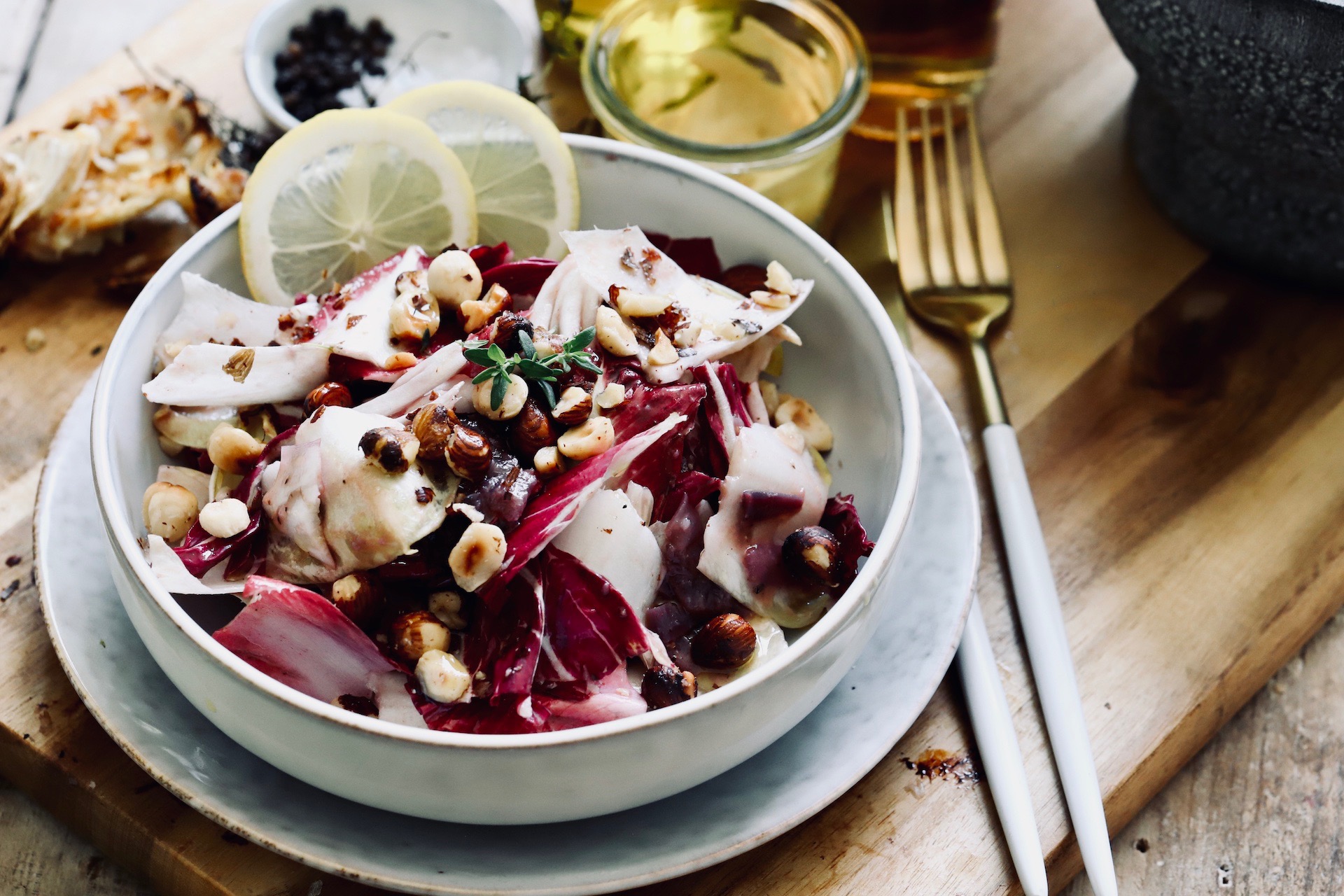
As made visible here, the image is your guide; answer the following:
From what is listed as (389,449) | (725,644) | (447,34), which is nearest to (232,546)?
(389,449)

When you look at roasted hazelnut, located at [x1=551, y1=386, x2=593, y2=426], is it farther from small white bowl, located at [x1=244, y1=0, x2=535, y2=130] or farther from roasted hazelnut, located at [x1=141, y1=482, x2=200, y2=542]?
small white bowl, located at [x1=244, y1=0, x2=535, y2=130]

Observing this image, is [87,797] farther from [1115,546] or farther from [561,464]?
[1115,546]

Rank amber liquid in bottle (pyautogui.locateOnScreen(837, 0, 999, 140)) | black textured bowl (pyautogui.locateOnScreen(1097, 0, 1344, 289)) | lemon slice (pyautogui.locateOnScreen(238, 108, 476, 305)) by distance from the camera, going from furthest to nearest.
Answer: amber liquid in bottle (pyautogui.locateOnScreen(837, 0, 999, 140)) < black textured bowl (pyautogui.locateOnScreen(1097, 0, 1344, 289)) < lemon slice (pyautogui.locateOnScreen(238, 108, 476, 305))

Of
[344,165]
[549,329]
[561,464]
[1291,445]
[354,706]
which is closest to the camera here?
[354,706]

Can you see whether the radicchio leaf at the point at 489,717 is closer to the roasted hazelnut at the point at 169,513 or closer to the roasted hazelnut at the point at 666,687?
the roasted hazelnut at the point at 666,687

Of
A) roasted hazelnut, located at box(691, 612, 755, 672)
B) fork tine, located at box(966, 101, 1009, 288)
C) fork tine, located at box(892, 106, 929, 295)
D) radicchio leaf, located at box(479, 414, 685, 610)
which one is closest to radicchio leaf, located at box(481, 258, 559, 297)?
radicchio leaf, located at box(479, 414, 685, 610)

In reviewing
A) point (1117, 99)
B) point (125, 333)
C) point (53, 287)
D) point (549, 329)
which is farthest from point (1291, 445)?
point (53, 287)
